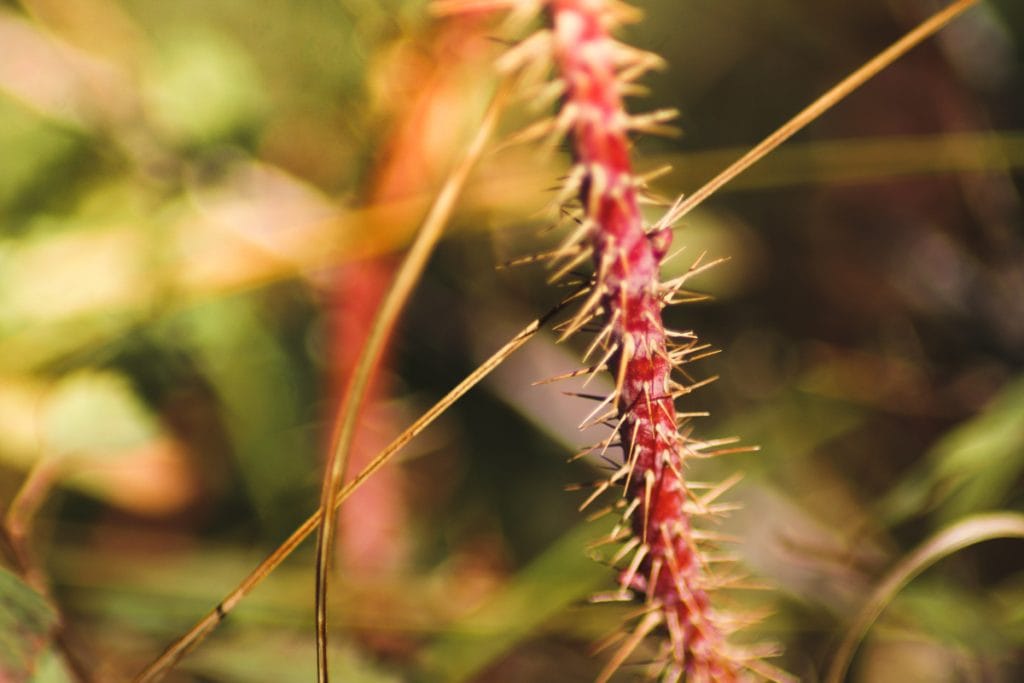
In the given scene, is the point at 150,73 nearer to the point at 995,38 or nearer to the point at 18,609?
the point at 18,609

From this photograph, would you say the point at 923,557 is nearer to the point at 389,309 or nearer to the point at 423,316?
the point at 389,309

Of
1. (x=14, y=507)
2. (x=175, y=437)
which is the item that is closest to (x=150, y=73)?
(x=175, y=437)

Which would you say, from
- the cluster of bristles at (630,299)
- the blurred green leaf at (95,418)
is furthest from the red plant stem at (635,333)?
the blurred green leaf at (95,418)

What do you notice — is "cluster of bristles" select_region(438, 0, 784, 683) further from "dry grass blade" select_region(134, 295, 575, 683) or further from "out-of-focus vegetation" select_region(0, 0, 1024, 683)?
"out-of-focus vegetation" select_region(0, 0, 1024, 683)

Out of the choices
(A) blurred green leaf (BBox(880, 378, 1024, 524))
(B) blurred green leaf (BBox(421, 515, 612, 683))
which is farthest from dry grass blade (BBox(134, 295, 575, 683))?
(A) blurred green leaf (BBox(880, 378, 1024, 524))

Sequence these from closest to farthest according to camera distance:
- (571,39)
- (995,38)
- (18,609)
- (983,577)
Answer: (571,39), (18,609), (983,577), (995,38)

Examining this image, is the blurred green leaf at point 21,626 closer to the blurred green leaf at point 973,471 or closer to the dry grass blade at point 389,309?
the dry grass blade at point 389,309
